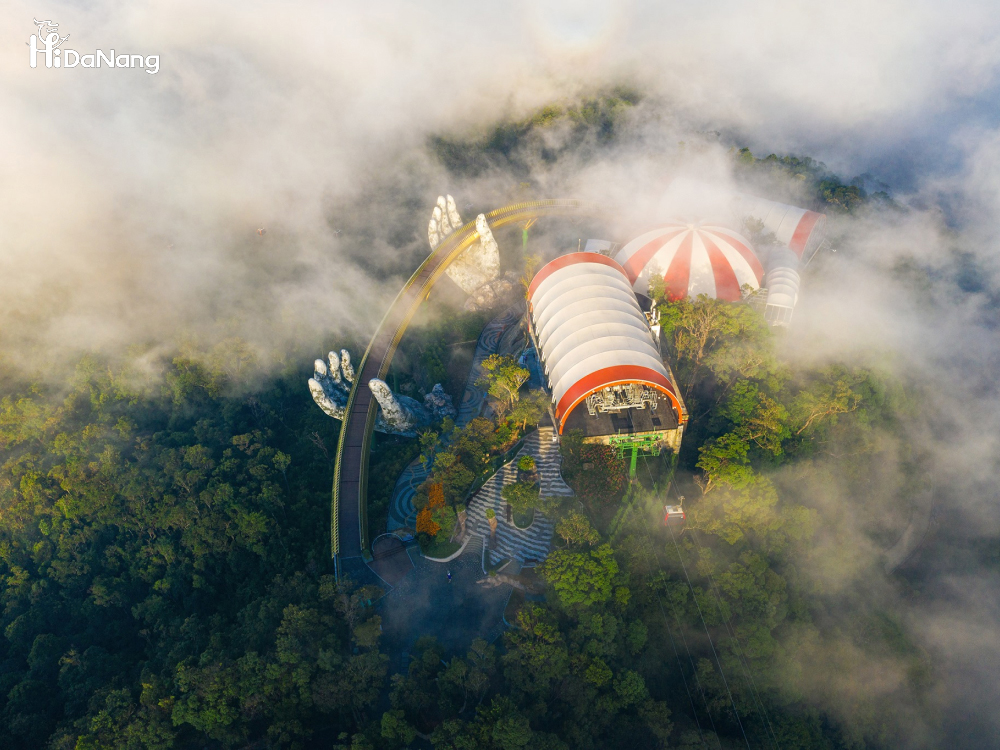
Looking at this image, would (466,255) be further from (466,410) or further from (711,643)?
(711,643)

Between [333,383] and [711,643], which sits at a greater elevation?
[333,383]

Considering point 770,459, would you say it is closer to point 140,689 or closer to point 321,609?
point 321,609

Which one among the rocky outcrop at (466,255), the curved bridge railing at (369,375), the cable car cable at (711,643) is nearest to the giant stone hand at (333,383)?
the curved bridge railing at (369,375)

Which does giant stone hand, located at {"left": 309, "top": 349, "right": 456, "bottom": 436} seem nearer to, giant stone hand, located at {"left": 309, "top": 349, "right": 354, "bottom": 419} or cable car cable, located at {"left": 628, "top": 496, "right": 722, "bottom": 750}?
giant stone hand, located at {"left": 309, "top": 349, "right": 354, "bottom": 419}

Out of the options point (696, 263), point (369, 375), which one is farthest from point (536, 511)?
point (696, 263)

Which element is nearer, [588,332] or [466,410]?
[588,332]

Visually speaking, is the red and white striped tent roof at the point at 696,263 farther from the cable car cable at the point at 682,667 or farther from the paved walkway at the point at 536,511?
the cable car cable at the point at 682,667

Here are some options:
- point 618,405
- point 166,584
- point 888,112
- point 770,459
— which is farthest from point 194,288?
point 888,112
